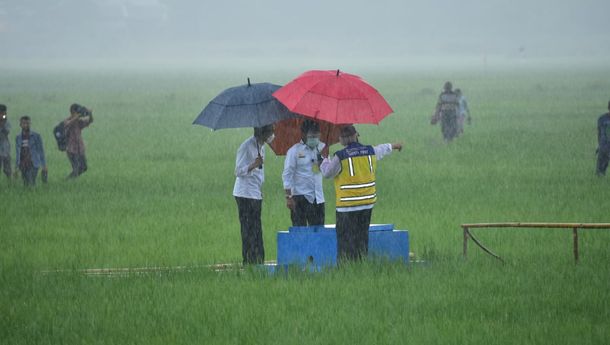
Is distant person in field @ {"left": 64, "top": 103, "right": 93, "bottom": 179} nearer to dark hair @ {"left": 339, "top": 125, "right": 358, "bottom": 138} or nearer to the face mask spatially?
the face mask

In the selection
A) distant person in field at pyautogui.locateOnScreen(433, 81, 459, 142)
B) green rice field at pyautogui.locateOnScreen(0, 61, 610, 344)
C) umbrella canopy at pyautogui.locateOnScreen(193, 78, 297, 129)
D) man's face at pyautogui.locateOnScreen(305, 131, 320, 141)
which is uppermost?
distant person in field at pyautogui.locateOnScreen(433, 81, 459, 142)

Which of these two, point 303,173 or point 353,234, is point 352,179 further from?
point 303,173

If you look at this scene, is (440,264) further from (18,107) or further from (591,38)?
(591,38)

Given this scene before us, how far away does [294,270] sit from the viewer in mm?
10859

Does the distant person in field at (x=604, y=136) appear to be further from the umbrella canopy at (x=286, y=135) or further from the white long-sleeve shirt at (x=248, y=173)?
the white long-sleeve shirt at (x=248, y=173)

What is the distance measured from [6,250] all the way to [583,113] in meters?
28.4

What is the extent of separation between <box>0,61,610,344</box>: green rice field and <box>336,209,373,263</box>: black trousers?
15 centimetres

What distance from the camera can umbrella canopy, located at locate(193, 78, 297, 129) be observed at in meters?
10.9

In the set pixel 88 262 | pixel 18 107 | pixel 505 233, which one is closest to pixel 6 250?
pixel 88 262

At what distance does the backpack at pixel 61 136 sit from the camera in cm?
1886

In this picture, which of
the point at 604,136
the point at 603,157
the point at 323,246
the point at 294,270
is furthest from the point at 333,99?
the point at 603,157

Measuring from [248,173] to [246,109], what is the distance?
573mm

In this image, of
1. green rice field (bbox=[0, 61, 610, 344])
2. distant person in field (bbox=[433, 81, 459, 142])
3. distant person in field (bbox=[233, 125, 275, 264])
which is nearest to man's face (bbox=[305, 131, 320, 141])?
distant person in field (bbox=[233, 125, 275, 264])

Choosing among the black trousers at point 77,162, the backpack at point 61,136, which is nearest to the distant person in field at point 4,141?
the backpack at point 61,136
